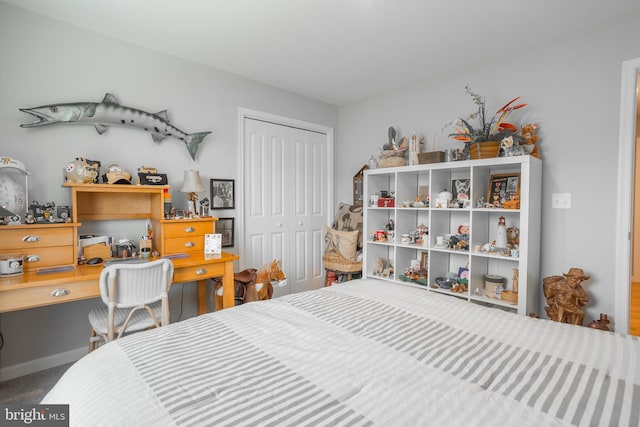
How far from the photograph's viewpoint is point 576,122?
92.0 inches

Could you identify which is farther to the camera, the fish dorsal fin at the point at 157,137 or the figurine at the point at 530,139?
the fish dorsal fin at the point at 157,137

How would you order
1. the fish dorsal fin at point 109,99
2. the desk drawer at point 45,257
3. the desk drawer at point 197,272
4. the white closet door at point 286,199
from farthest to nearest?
1. the white closet door at point 286,199
2. the fish dorsal fin at point 109,99
3. the desk drawer at point 197,272
4. the desk drawer at point 45,257

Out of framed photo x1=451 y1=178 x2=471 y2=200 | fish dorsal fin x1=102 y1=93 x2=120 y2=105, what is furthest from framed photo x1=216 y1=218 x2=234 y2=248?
framed photo x1=451 y1=178 x2=471 y2=200

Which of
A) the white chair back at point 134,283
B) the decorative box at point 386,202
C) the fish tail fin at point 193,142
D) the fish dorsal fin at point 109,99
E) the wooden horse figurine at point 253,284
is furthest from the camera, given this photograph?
the decorative box at point 386,202

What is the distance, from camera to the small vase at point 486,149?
8.02 feet

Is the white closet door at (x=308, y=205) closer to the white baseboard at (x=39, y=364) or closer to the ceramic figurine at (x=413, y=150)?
the ceramic figurine at (x=413, y=150)

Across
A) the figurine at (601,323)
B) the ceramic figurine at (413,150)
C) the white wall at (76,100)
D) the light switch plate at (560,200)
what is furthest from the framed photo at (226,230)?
the figurine at (601,323)

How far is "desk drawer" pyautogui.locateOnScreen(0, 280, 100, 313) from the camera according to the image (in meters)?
1.72

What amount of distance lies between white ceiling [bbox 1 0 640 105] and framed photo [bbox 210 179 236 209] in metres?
1.09

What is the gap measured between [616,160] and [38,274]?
384 cm

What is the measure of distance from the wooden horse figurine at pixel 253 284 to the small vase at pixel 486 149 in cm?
196

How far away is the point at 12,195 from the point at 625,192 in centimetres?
404

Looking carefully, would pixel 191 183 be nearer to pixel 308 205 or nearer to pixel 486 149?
pixel 308 205

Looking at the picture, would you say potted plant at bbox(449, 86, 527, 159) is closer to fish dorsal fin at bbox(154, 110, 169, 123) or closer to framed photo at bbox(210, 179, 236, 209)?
framed photo at bbox(210, 179, 236, 209)
